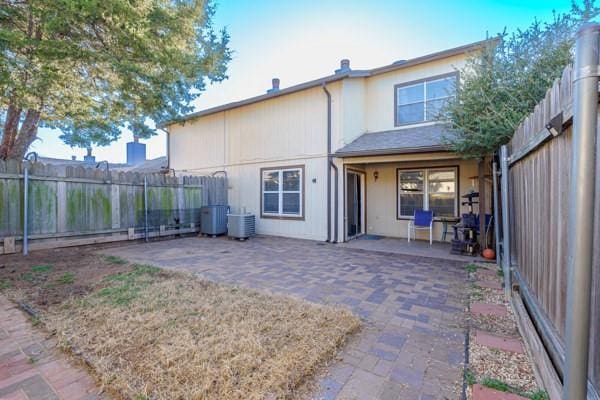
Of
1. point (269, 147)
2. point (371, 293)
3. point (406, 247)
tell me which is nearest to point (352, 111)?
point (269, 147)

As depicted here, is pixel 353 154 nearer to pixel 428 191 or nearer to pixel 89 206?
pixel 428 191

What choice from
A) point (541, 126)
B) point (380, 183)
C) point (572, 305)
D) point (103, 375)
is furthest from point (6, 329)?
point (380, 183)

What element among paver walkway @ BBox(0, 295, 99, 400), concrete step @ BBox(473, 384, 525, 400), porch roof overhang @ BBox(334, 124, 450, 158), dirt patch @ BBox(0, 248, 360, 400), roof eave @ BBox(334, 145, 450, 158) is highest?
porch roof overhang @ BBox(334, 124, 450, 158)

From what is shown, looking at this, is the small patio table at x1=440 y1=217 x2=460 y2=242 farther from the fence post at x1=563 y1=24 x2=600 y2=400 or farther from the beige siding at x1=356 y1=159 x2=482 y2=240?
the fence post at x1=563 y1=24 x2=600 y2=400

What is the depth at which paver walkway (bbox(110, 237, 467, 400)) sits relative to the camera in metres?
2.07

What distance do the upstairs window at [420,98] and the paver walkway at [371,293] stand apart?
13.6 feet

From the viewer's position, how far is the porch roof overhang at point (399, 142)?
6594 mm

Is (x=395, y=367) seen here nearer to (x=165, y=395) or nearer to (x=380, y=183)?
(x=165, y=395)

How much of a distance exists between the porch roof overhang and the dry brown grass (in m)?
4.88

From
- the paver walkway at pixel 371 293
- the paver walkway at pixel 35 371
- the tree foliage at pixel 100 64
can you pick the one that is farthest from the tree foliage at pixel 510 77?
the tree foliage at pixel 100 64

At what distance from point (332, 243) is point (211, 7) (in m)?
7.75

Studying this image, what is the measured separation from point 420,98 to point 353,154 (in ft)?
8.55

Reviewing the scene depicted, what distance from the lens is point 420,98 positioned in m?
7.91

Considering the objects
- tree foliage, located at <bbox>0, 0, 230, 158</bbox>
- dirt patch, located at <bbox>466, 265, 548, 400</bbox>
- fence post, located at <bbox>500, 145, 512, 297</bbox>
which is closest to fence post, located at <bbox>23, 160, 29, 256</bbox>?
tree foliage, located at <bbox>0, 0, 230, 158</bbox>
